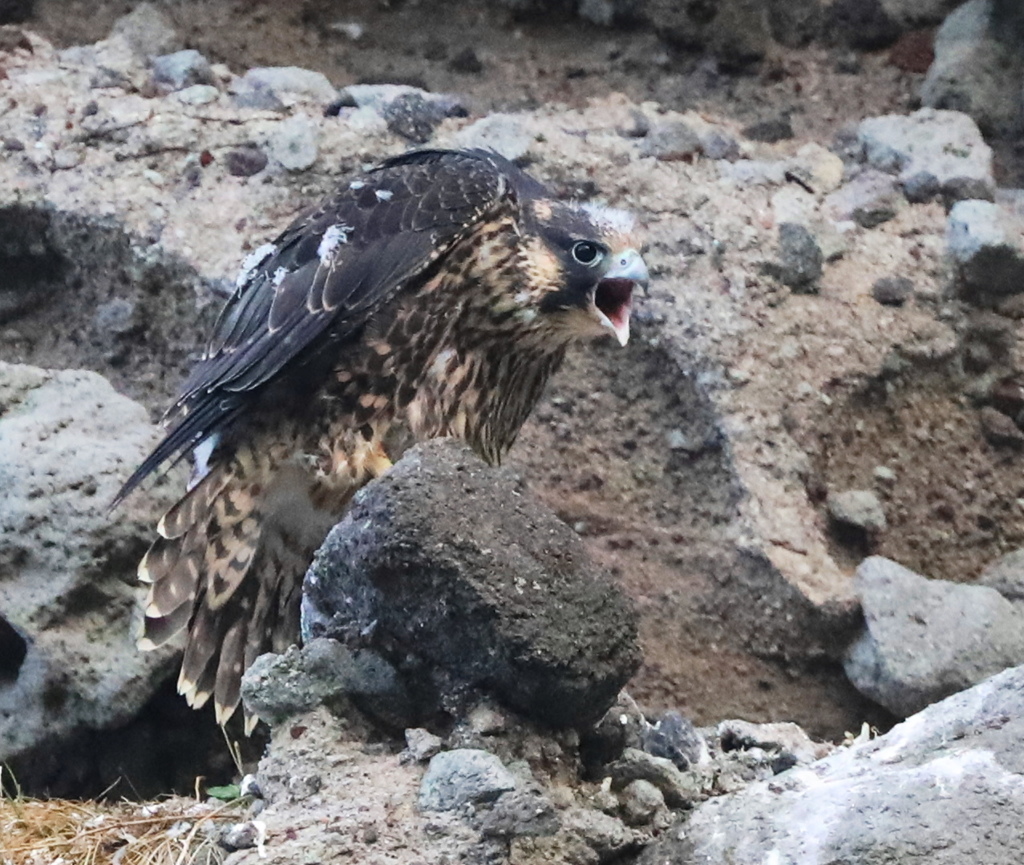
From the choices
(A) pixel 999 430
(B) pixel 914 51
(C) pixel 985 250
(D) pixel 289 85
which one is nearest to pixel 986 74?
(B) pixel 914 51

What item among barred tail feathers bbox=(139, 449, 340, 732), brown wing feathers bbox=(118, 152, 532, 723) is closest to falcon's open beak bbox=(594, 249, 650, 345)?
brown wing feathers bbox=(118, 152, 532, 723)

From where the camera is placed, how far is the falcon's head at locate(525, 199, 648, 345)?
2.92 m

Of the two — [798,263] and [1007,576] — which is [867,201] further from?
[1007,576]

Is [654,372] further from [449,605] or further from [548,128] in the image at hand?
[449,605]

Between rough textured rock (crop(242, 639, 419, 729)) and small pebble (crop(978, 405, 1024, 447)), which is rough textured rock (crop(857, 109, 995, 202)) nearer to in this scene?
small pebble (crop(978, 405, 1024, 447))

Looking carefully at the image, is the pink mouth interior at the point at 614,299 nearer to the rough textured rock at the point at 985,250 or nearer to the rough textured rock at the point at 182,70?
the rough textured rock at the point at 985,250

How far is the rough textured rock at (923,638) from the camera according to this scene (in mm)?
3027

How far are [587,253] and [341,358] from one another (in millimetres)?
570

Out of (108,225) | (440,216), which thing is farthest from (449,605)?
(108,225)

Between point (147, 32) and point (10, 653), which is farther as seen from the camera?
point (147, 32)

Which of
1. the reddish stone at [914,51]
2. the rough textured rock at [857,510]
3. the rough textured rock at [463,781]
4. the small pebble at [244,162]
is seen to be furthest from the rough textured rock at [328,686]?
the reddish stone at [914,51]

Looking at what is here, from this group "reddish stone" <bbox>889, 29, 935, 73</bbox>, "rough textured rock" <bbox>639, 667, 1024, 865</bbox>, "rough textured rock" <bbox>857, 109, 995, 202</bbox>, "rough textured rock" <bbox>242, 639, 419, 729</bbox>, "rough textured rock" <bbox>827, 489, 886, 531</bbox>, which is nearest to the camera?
"rough textured rock" <bbox>639, 667, 1024, 865</bbox>

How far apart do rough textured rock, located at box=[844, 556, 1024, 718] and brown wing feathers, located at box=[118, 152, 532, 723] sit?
1278 millimetres

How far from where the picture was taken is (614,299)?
300 centimetres
